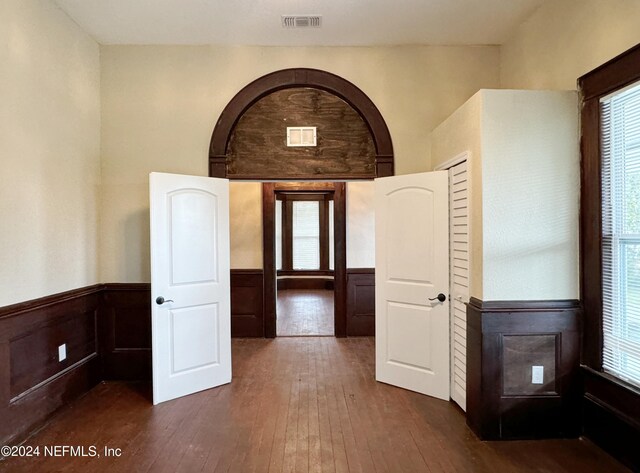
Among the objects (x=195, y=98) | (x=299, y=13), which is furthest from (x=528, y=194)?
(x=195, y=98)

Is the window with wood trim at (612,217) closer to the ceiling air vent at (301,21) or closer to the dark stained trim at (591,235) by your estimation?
the dark stained trim at (591,235)

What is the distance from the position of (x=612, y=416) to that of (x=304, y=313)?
205 inches

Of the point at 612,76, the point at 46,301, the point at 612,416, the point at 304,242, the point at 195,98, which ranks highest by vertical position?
the point at 195,98

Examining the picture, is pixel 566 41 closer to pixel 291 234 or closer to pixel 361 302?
pixel 361 302

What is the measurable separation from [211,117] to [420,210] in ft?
7.42

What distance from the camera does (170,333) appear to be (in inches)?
131

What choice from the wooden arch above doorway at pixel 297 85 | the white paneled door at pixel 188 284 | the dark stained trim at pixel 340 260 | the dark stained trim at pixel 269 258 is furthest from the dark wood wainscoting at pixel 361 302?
the white paneled door at pixel 188 284

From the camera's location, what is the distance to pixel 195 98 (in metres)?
3.83

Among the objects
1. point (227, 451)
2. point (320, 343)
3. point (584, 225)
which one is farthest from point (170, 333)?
point (584, 225)

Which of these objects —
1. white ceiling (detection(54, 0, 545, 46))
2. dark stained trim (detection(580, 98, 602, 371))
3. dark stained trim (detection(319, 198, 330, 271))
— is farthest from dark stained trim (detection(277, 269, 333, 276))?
dark stained trim (detection(580, 98, 602, 371))

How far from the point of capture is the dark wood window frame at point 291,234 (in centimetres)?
1032

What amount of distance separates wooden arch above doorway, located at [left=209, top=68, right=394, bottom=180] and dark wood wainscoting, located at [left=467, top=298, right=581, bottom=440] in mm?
1818

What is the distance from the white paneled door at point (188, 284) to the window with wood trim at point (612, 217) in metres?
2.96

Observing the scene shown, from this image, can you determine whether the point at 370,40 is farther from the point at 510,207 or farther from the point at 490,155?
the point at 510,207
